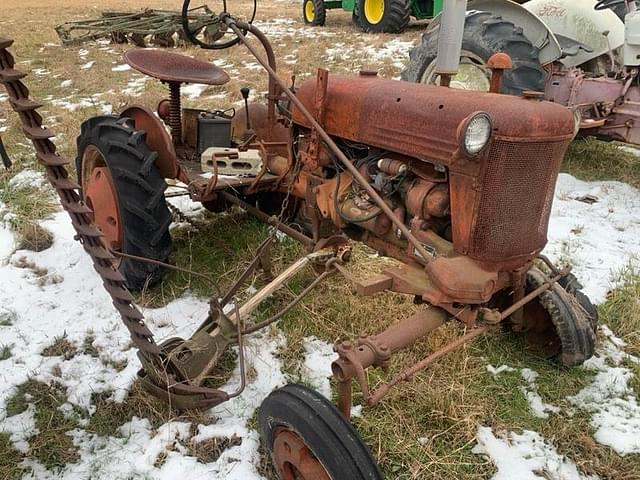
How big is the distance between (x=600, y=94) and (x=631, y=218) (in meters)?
1.11

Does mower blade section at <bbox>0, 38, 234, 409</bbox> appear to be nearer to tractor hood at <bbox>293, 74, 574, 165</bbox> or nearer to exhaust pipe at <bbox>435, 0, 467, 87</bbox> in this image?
tractor hood at <bbox>293, 74, 574, 165</bbox>

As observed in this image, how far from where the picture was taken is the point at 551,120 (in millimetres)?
2055

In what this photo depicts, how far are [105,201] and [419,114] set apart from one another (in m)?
1.93

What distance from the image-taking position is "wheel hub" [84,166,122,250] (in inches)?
128

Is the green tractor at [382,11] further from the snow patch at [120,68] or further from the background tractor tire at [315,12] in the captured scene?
the snow patch at [120,68]

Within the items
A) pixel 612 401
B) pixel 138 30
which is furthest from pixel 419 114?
pixel 138 30

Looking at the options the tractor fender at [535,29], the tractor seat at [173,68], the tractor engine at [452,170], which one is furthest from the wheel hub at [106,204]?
the tractor fender at [535,29]

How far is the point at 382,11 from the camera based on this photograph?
11.1 meters

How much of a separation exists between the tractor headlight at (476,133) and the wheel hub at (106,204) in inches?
80.4

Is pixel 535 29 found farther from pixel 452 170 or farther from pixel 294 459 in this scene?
pixel 294 459

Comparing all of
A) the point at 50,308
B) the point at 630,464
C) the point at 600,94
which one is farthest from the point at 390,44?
the point at 630,464

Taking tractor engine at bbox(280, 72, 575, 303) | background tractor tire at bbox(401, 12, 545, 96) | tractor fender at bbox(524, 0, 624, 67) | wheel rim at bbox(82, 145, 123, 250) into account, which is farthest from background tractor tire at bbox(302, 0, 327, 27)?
tractor engine at bbox(280, 72, 575, 303)

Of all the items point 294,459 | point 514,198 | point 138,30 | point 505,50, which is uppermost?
point 505,50

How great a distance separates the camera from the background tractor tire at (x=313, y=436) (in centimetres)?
178
